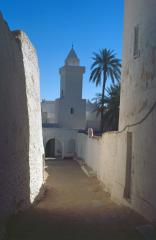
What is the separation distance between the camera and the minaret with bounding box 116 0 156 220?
23.4 ft

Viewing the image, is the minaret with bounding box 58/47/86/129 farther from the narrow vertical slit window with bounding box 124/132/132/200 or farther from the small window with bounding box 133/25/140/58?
the small window with bounding box 133/25/140/58

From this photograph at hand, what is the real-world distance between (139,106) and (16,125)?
365cm

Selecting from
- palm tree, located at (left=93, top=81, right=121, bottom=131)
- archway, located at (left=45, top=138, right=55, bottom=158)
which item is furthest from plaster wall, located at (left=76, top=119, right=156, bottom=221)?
archway, located at (left=45, top=138, right=55, bottom=158)

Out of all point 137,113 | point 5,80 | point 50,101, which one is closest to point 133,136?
point 137,113

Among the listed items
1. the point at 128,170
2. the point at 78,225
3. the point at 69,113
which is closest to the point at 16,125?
the point at 78,225

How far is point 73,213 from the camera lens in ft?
25.1

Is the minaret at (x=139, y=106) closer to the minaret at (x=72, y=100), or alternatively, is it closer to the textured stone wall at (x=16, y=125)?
the textured stone wall at (x=16, y=125)

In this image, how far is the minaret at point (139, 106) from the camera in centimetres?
712

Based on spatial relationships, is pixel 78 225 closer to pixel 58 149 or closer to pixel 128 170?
pixel 128 170

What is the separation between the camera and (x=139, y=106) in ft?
26.8

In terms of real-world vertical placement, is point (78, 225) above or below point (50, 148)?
above

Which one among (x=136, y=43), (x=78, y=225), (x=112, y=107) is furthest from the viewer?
(x=112, y=107)

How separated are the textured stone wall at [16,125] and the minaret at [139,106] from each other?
3351mm

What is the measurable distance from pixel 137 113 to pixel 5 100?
405cm
